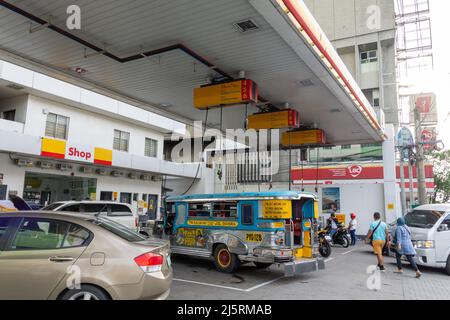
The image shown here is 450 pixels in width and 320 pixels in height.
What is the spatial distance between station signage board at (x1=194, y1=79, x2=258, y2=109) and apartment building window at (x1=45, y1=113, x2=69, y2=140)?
9850mm

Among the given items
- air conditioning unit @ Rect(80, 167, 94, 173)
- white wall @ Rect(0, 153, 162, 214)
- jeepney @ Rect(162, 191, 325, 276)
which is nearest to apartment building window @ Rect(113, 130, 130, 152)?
white wall @ Rect(0, 153, 162, 214)

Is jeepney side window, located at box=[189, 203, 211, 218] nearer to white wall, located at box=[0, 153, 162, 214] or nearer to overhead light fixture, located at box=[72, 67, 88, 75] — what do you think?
overhead light fixture, located at box=[72, 67, 88, 75]

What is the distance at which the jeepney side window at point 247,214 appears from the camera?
9.12 metres

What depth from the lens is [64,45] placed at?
28.7ft

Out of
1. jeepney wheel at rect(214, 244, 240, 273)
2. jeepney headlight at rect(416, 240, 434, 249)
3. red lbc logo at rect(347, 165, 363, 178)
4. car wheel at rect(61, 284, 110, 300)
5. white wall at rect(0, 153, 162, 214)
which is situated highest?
red lbc logo at rect(347, 165, 363, 178)

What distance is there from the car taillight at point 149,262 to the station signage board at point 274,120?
8678 millimetres

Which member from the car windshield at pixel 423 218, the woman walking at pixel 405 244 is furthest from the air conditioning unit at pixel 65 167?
the car windshield at pixel 423 218

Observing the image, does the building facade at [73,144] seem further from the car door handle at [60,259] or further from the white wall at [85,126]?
the car door handle at [60,259]

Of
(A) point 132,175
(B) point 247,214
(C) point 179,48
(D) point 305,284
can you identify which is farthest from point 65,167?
(D) point 305,284

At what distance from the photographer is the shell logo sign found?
15086 mm
